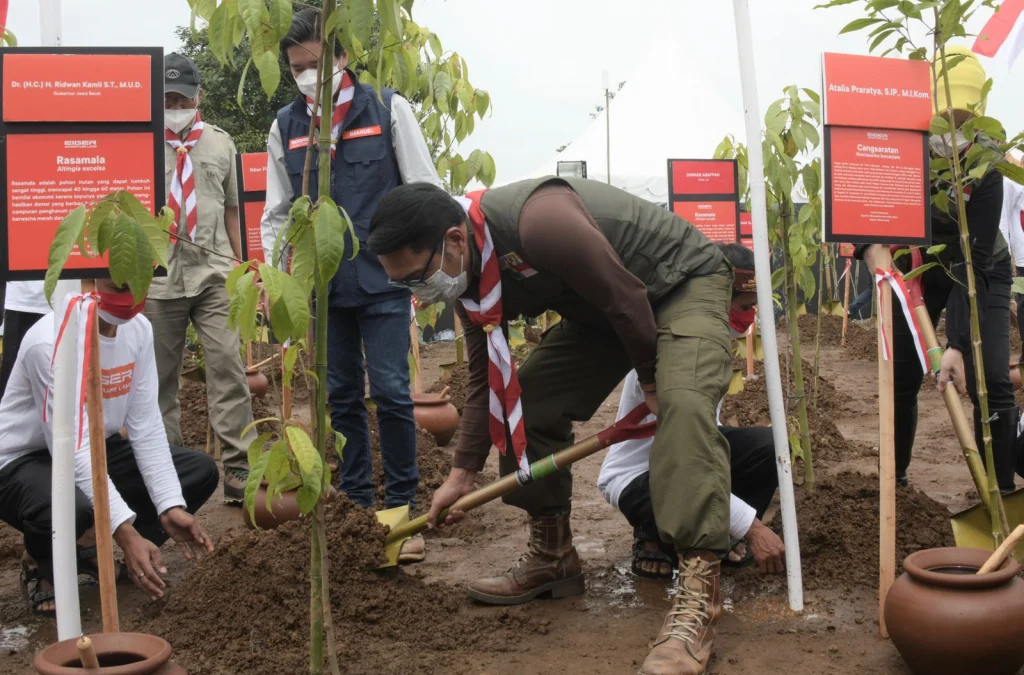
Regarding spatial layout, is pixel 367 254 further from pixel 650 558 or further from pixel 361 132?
pixel 650 558

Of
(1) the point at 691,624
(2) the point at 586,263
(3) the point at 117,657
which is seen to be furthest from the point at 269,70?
(1) the point at 691,624

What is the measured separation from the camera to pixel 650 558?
3559 mm

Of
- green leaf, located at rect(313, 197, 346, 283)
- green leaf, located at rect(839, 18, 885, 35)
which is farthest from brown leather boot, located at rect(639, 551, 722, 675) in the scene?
green leaf, located at rect(839, 18, 885, 35)

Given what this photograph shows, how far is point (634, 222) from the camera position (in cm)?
298

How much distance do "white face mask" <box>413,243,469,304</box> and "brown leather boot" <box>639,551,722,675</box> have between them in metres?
0.96

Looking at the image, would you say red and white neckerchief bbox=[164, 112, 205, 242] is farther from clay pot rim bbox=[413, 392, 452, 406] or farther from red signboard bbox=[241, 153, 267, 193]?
clay pot rim bbox=[413, 392, 452, 406]

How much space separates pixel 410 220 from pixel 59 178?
84cm

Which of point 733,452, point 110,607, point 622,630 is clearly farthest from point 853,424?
point 110,607

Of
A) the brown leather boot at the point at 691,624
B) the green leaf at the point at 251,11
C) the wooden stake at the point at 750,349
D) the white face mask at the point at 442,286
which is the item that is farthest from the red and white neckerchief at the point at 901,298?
the wooden stake at the point at 750,349

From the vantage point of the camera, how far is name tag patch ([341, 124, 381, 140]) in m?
3.87

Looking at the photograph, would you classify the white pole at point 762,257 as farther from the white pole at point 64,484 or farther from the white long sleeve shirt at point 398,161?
the white pole at point 64,484

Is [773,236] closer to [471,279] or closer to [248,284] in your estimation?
[471,279]

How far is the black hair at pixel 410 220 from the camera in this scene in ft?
8.55

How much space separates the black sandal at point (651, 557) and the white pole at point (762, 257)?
60cm
